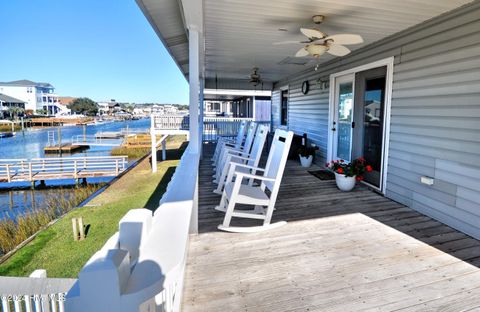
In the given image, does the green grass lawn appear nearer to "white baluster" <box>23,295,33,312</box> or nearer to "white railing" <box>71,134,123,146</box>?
"white baluster" <box>23,295,33,312</box>

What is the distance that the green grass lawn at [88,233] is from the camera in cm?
552

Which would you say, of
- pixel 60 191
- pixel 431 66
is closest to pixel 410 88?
pixel 431 66

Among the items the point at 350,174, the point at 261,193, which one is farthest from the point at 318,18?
the point at 350,174

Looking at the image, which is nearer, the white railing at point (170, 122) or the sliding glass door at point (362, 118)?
the sliding glass door at point (362, 118)

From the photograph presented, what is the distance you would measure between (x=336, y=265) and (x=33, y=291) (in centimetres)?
223

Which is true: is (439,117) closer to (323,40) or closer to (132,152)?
(323,40)

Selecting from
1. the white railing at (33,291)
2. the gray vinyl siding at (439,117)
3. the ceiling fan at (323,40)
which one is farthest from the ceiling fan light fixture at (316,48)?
the white railing at (33,291)

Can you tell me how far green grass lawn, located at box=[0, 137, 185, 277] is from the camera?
5.52 metres

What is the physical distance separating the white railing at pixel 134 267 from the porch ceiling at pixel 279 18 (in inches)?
113

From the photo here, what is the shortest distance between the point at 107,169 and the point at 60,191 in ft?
10.2

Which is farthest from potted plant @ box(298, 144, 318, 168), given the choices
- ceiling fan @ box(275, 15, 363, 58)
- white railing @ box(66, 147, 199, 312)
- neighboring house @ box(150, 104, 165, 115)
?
neighboring house @ box(150, 104, 165, 115)

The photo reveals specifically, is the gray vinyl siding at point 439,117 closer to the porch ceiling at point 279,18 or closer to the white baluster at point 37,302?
the porch ceiling at point 279,18

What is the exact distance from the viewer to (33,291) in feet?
6.03

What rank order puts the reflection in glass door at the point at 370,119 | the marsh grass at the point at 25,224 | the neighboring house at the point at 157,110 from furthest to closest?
the neighboring house at the point at 157,110
the marsh grass at the point at 25,224
the reflection in glass door at the point at 370,119
